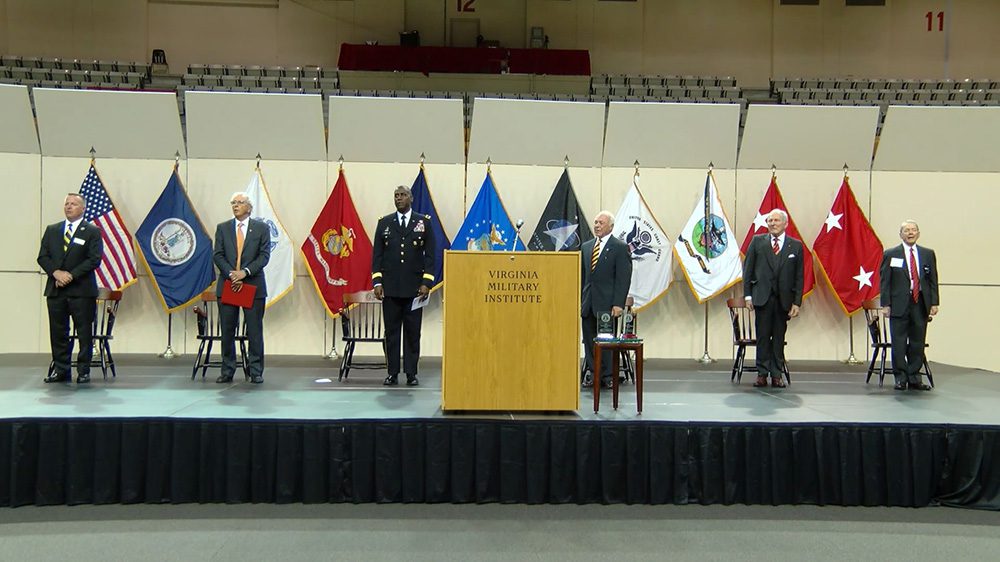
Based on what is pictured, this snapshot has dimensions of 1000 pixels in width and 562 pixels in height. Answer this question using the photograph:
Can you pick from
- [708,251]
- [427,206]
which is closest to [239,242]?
[427,206]

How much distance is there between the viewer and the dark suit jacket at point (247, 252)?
648 cm

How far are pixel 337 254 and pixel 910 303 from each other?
593cm

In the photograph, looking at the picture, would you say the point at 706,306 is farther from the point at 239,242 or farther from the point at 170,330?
the point at 170,330

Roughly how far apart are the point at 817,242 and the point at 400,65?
9527 mm

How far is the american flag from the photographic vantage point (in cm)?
824

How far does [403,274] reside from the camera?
6.29 meters

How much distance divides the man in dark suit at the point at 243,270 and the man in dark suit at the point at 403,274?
3.48 ft

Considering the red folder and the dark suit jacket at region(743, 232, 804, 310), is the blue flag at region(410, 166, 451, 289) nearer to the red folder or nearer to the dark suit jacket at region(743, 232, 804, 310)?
the red folder

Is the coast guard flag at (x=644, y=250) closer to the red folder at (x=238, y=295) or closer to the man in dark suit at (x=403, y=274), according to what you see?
the man in dark suit at (x=403, y=274)

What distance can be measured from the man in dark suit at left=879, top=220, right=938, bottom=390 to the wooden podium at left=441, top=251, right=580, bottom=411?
11.9 feet

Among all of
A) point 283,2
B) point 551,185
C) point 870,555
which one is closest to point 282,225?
point 551,185

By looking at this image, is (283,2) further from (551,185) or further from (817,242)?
(817,242)

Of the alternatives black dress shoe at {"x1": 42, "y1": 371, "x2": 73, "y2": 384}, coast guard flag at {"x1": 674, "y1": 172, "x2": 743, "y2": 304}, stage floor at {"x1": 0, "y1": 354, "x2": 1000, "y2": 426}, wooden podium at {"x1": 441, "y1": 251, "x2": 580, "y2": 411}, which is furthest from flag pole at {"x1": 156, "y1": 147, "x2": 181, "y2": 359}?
coast guard flag at {"x1": 674, "y1": 172, "x2": 743, "y2": 304}

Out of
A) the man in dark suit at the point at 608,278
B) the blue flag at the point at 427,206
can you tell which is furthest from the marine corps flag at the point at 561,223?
the man in dark suit at the point at 608,278
